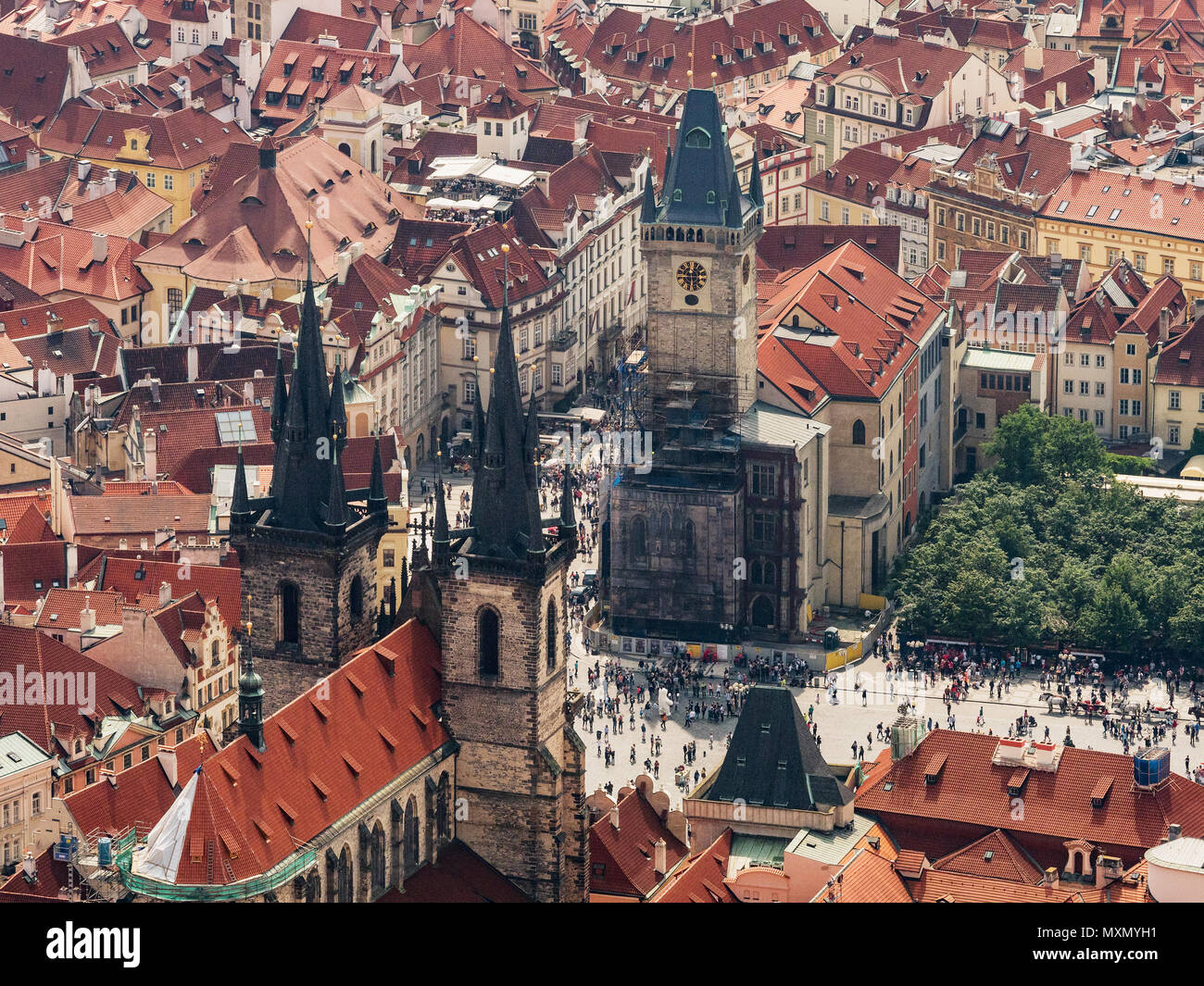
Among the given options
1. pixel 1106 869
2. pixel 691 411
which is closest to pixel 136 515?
pixel 691 411

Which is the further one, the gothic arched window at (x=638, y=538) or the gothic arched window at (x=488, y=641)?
the gothic arched window at (x=638, y=538)

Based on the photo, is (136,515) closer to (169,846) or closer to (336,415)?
(336,415)

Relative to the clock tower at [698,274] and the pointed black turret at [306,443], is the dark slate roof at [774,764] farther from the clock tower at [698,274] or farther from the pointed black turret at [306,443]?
the clock tower at [698,274]

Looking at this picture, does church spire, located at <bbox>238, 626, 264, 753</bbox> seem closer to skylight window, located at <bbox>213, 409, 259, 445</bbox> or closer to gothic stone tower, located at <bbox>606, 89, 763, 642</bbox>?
gothic stone tower, located at <bbox>606, 89, 763, 642</bbox>

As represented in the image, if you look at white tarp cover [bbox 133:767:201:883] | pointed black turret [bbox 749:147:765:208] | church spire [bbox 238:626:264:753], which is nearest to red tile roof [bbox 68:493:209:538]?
pointed black turret [bbox 749:147:765:208]

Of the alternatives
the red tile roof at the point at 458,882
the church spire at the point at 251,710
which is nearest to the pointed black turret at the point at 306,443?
the red tile roof at the point at 458,882
